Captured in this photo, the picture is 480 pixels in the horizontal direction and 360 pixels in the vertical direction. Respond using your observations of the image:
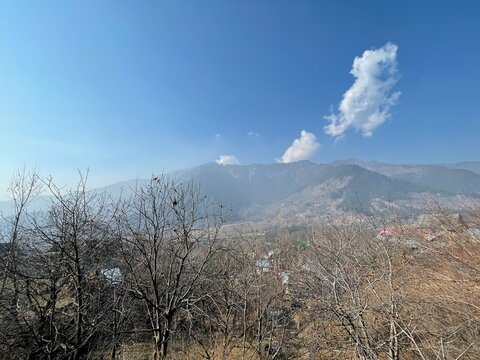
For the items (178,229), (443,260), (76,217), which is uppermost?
(76,217)

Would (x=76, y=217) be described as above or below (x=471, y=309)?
above

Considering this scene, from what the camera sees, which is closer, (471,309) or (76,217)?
(471,309)

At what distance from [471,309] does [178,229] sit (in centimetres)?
598

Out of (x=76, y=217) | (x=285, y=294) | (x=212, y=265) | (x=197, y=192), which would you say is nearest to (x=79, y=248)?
(x=76, y=217)

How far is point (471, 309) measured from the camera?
14.9 feet

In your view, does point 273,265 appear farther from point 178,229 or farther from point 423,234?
point 423,234

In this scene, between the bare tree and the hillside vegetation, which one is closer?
the hillside vegetation

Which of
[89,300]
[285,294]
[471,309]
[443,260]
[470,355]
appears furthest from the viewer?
[285,294]

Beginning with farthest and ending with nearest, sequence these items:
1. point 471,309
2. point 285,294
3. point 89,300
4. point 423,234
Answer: point 285,294, point 89,300, point 423,234, point 471,309

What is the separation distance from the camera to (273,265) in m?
11.2

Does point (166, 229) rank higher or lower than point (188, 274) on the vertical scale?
higher

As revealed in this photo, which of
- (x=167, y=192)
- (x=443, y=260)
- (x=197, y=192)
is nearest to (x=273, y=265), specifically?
(x=197, y=192)

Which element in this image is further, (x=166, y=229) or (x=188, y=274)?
(x=188, y=274)

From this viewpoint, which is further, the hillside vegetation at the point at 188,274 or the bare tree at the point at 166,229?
the bare tree at the point at 166,229
